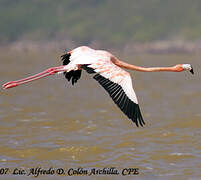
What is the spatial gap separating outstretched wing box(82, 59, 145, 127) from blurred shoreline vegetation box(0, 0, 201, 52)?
48068 mm

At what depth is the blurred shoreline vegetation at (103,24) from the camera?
6378 centimetres

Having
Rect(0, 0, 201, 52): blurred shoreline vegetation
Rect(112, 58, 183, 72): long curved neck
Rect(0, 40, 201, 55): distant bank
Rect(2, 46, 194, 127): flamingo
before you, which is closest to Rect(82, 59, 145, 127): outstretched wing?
Rect(2, 46, 194, 127): flamingo

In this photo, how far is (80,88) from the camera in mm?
25062

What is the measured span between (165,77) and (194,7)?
4174 centimetres

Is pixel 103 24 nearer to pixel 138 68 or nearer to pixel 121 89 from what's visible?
pixel 138 68

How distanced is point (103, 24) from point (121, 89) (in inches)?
2417

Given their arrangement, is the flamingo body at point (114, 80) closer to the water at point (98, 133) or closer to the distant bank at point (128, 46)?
the water at point (98, 133)

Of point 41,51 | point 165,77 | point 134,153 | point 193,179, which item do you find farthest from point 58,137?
point 41,51

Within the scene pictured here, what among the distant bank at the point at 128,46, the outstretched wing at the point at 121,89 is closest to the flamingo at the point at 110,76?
the outstretched wing at the point at 121,89

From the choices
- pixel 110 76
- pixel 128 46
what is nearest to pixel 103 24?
pixel 128 46

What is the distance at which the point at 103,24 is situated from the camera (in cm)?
7094

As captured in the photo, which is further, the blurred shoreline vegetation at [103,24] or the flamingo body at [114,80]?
the blurred shoreline vegetation at [103,24]

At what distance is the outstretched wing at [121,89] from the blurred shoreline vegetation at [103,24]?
48.1 m

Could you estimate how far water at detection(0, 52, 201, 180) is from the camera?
11586 mm
